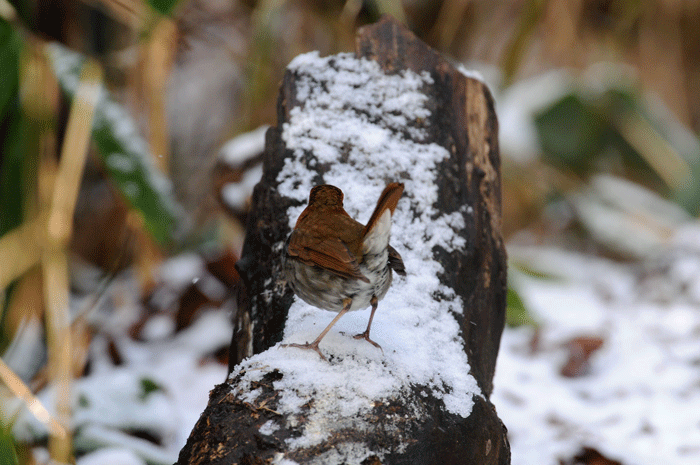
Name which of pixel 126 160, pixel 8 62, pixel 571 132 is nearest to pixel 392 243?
pixel 126 160

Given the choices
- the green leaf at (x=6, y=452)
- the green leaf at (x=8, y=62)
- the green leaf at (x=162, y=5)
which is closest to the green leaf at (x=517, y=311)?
the green leaf at (x=162, y=5)

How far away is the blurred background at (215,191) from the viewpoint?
83.7 inches

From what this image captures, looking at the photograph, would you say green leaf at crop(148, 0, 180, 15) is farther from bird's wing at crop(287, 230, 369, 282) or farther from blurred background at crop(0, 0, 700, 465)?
bird's wing at crop(287, 230, 369, 282)

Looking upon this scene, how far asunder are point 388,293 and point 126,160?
155 cm

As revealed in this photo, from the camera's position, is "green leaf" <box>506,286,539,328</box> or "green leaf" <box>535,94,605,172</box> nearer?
"green leaf" <box>506,286,539,328</box>

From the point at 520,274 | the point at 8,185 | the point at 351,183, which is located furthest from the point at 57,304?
the point at 520,274

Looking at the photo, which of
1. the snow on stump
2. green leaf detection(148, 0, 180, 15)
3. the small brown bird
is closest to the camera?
the snow on stump

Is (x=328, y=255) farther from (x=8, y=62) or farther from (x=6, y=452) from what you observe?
(x=8, y=62)

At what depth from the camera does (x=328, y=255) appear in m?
1.23

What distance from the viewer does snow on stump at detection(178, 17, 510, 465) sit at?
1.03m

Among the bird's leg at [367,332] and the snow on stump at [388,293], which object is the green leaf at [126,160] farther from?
the bird's leg at [367,332]

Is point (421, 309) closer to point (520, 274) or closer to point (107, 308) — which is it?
point (520, 274)

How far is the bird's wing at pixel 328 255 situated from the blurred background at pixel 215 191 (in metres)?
0.84

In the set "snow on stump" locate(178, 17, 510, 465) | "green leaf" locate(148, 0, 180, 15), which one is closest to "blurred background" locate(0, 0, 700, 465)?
"green leaf" locate(148, 0, 180, 15)
